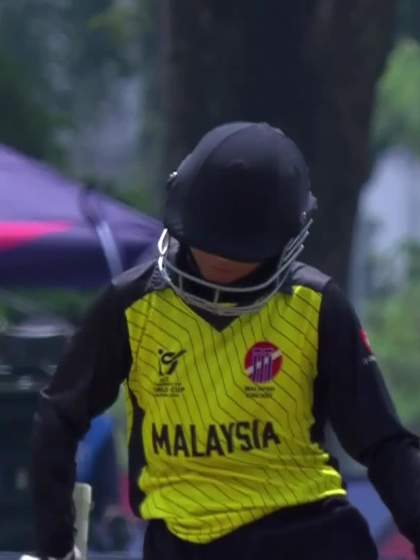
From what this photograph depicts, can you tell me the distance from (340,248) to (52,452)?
5.31 m

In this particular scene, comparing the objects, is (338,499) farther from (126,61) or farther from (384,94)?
(384,94)

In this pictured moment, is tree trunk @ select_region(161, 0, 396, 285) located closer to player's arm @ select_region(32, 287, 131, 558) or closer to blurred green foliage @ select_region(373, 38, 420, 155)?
player's arm @ select_region(32, 287, 131, 558)

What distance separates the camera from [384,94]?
20.7m

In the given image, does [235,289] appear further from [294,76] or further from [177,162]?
[177,162]

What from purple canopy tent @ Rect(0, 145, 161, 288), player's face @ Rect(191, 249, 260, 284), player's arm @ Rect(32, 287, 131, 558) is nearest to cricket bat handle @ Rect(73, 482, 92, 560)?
player's arm @ Rect(32, 287, 131, 558)

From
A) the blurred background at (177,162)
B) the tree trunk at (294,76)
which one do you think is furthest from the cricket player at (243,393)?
the tree trunk at (294,76)

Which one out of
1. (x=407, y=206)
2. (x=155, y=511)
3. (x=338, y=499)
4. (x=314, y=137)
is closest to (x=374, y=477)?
(x=338, y=499)

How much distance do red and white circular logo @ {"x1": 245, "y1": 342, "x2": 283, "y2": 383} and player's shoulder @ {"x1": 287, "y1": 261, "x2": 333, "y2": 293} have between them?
113 millimetres

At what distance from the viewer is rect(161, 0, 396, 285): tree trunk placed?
8258 millimetres

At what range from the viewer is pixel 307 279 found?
3498mm

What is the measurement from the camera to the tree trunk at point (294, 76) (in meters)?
8.26

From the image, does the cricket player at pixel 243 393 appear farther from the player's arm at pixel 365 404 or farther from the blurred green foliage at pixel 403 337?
the blurred green foliage at pixel 403 337

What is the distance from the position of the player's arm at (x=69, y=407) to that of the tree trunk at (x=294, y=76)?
15.7 ft

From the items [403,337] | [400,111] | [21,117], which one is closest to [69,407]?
[21,117]
